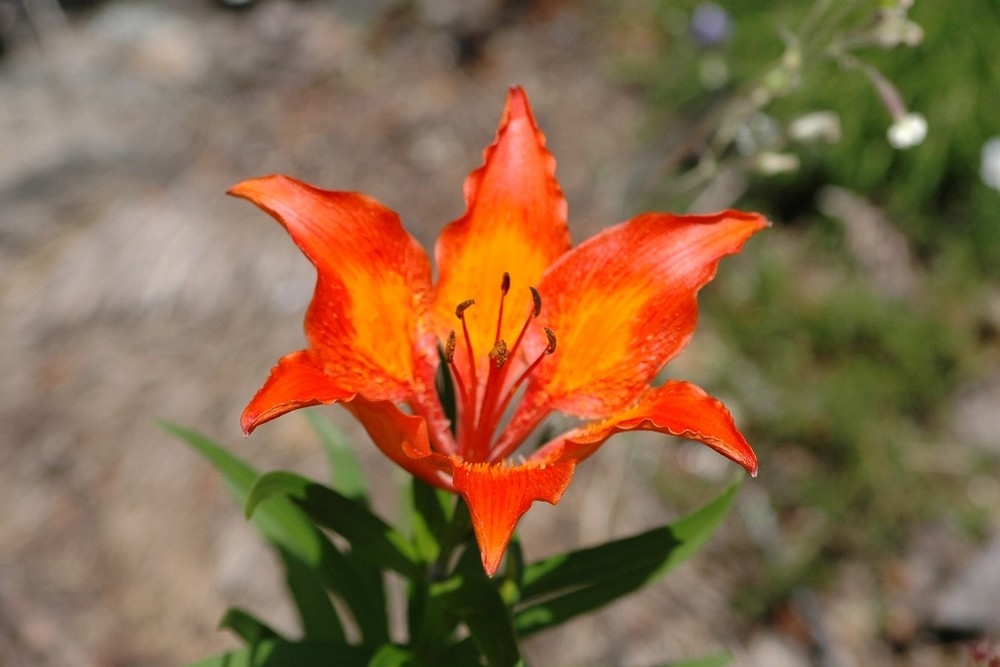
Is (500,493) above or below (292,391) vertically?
below

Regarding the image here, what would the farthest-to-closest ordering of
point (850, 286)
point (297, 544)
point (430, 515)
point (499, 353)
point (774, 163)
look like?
point (850, 286) < point (774, 163) < point (297, 544) < point (430, 515) < point (499, 353)

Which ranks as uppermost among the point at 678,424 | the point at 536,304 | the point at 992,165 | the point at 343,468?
the point at 536,304

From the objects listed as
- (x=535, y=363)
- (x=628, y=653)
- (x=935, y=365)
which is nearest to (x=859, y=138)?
(x=935, y=365)

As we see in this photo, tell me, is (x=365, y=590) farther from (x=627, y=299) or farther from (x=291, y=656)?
(x=627, y=299)

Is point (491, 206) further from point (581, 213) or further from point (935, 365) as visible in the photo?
point (935, 365)

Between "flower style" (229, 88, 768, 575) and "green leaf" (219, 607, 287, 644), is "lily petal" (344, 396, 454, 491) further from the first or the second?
"green leaf" (219, 607, 287, 644)

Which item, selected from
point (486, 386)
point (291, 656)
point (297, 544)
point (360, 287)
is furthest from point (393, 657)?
point (360, 287)

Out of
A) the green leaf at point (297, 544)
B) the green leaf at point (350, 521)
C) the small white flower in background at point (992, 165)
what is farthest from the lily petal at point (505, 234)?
the small white flower in background at point (992, 165)
